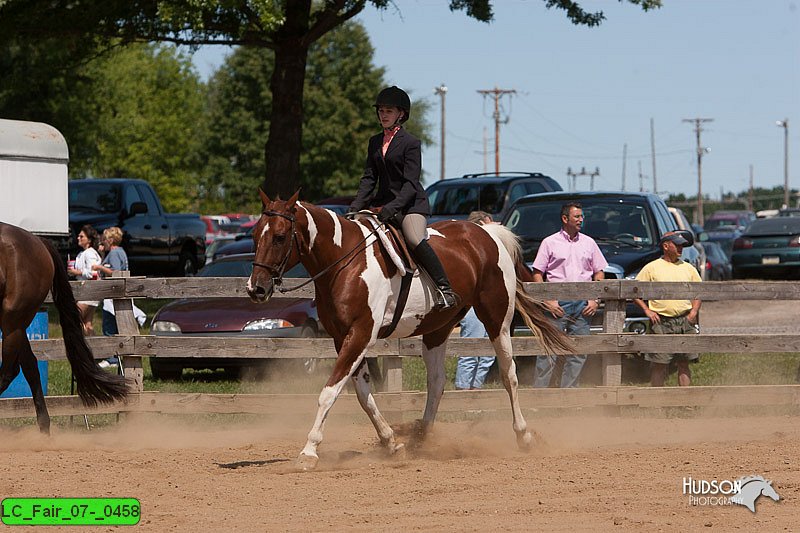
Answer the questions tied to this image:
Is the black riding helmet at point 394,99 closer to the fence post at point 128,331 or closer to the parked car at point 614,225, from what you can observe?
the fence post at point 128,331

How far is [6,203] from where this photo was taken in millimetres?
18781

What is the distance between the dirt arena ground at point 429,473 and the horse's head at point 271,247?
4.46 feet

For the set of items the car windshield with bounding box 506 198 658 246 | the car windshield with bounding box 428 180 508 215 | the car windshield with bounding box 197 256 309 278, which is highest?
the car windshield with bounding box 428 180 508 215

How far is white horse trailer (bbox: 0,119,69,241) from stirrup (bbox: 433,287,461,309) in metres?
11.1

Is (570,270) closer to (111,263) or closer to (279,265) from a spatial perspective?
(279,265)

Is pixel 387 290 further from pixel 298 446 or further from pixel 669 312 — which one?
pixel 669 312

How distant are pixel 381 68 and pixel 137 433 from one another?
61.3 m

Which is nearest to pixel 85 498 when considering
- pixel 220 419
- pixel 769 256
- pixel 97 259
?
pixel 220 419

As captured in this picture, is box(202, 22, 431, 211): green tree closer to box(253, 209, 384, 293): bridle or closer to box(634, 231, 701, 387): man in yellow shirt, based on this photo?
box(634, 231, 701, 387): man in yellow shirt

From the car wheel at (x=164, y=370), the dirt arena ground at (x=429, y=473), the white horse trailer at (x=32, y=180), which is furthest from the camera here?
the white horse trailer at (x=32, y=180)

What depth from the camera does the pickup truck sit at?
23250mm

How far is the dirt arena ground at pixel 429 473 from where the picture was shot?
6.98m

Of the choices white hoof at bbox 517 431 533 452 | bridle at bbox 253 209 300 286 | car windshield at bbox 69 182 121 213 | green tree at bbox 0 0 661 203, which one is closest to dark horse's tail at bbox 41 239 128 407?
bridle at bbox 253 209 300 286

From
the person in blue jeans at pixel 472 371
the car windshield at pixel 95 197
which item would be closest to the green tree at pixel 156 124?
the car windshield at pixel 95 197
